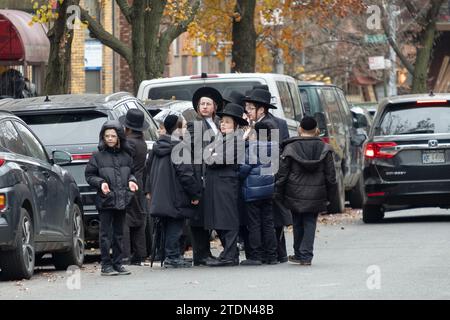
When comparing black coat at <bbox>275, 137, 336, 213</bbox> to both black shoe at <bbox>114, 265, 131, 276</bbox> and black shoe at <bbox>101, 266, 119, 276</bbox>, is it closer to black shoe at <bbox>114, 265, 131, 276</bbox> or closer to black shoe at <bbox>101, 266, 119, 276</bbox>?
black shoe at <bbox>114, 265, 131, 276</bbox>

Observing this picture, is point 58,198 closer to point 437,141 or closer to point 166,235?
point 166,235

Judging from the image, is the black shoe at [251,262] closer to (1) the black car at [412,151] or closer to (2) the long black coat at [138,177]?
(2) the long black coat at [138,177]

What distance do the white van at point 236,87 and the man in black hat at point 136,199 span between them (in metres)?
4.12

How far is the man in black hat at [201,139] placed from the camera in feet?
49.7

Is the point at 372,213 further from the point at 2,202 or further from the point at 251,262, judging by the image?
the point at 2,202

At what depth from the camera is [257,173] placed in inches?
600

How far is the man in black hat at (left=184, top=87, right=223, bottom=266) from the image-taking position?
1516 centimetres

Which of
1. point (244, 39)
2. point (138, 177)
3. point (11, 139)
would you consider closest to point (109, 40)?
point (244, 39)

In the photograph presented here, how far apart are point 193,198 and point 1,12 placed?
55.7 ft

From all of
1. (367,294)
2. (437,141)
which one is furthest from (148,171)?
(437,141)

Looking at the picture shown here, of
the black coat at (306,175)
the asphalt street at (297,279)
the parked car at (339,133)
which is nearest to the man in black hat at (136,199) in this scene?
the asphalt street at (297,279)

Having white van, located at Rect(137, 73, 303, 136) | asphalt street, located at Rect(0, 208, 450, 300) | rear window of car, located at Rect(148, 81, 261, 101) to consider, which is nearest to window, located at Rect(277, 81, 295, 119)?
white van, located at Rect(137, 73, 303, 136)

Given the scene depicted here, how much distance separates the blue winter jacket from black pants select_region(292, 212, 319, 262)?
1.31 ft

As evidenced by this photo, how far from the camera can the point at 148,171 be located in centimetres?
1540
